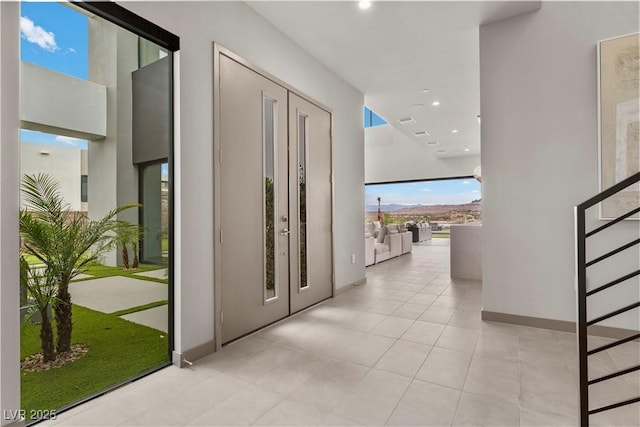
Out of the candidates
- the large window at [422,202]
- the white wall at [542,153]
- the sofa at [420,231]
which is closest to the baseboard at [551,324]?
the white wall at [542,153]

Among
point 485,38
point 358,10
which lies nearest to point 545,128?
point 485,38

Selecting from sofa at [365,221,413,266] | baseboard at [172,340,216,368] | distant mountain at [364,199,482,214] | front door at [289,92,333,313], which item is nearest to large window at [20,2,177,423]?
baseboard at [172,340,216,368]

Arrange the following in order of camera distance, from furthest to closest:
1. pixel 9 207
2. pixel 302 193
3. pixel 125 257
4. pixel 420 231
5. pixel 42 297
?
1. pixel 420 231
2. pixel 302 193
3. pixel 125 257
4. pixel 42 297
5. pixel 9 207

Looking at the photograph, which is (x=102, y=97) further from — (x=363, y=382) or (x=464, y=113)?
(x=464, y=113)

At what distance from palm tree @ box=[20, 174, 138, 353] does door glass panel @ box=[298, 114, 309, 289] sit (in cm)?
199

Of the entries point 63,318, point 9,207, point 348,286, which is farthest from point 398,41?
point 63,318

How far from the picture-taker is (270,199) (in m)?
3.45

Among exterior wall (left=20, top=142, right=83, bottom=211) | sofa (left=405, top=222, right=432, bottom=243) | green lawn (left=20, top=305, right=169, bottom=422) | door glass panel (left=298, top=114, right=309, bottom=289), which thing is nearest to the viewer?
green lawn (left=20, top=305, right=169, bottom=422)

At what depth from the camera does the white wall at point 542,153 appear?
3029 mm

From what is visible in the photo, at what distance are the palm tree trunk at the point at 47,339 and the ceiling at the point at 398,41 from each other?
3181mm

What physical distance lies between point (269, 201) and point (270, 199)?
25mm

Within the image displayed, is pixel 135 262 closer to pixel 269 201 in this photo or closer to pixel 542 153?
pixel 269 201

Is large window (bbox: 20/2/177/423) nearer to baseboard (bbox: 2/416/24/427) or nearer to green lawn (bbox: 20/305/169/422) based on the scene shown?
green lawn (bbox: 20/305/169/422)

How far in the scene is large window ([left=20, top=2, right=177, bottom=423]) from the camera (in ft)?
7.44
